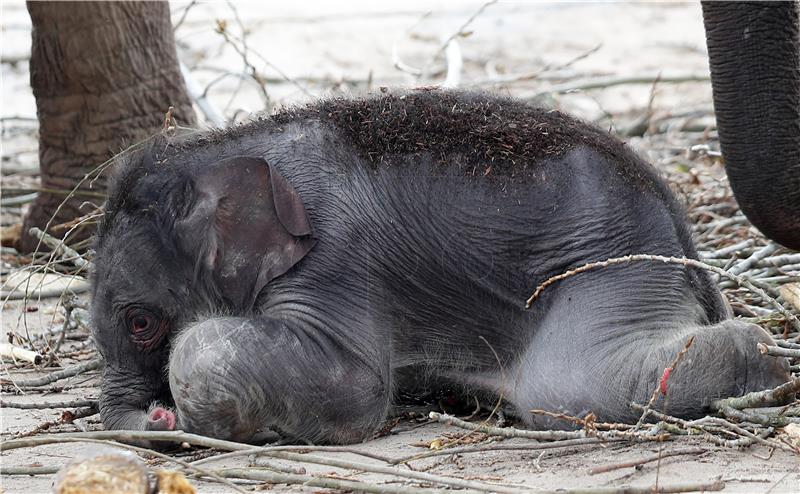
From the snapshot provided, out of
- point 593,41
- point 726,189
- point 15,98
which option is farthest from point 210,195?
point 593,41

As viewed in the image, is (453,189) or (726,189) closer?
(453,189)

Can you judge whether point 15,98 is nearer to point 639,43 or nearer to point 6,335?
point 6,335

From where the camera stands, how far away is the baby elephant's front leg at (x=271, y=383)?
11.2ft

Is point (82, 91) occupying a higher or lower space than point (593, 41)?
higher

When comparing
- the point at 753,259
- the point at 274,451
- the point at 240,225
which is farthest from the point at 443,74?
the point at 274,451

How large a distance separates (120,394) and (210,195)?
2.15ft

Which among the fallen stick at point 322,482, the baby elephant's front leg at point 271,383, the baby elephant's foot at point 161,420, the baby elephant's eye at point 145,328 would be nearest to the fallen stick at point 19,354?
the baby elephant's eye at point 145,328

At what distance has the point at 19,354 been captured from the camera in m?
4.56

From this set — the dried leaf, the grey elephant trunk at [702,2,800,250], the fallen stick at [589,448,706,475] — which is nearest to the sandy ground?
the fallen stick at [589,448,706,475]

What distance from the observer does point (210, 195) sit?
3.72 metres

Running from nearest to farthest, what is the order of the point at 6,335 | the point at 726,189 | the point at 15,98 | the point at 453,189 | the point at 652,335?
the point at 652,335, the point at 453,189, the point at 6,335, the point at 726,189, the point at 15,98

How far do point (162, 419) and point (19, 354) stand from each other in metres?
1.24

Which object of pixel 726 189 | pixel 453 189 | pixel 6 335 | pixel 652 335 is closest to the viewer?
pixel 652 335

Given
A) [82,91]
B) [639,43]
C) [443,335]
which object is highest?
[82,91]
